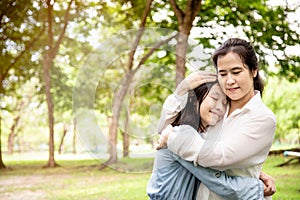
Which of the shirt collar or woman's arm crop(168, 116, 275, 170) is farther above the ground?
the shirt collar

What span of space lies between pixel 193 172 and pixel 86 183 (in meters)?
4.98

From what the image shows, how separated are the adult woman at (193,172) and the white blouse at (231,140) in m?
0.02

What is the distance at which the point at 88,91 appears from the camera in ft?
5.72

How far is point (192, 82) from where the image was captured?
3.61ft

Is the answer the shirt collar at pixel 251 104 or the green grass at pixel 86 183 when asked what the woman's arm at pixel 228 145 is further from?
the green grass at pixel 86 183

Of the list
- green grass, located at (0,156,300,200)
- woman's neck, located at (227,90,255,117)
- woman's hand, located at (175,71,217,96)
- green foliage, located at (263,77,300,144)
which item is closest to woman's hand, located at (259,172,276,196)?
woman's neck, located at (227,90,255,117)

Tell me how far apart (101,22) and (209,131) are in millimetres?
7699

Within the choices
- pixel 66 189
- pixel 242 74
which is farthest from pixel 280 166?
pixel 242 74

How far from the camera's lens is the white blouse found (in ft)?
3.45

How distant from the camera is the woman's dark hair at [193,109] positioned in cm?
108

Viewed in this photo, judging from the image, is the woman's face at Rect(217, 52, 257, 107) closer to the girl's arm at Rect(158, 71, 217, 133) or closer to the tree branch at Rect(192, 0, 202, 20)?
the girl's arm at Rect(158, 71, 217, 133)

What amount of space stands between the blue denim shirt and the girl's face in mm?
115

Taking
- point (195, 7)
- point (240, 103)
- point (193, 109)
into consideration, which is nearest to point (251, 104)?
point (240, 103)

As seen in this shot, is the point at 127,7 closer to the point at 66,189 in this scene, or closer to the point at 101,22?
the point at 101,22
